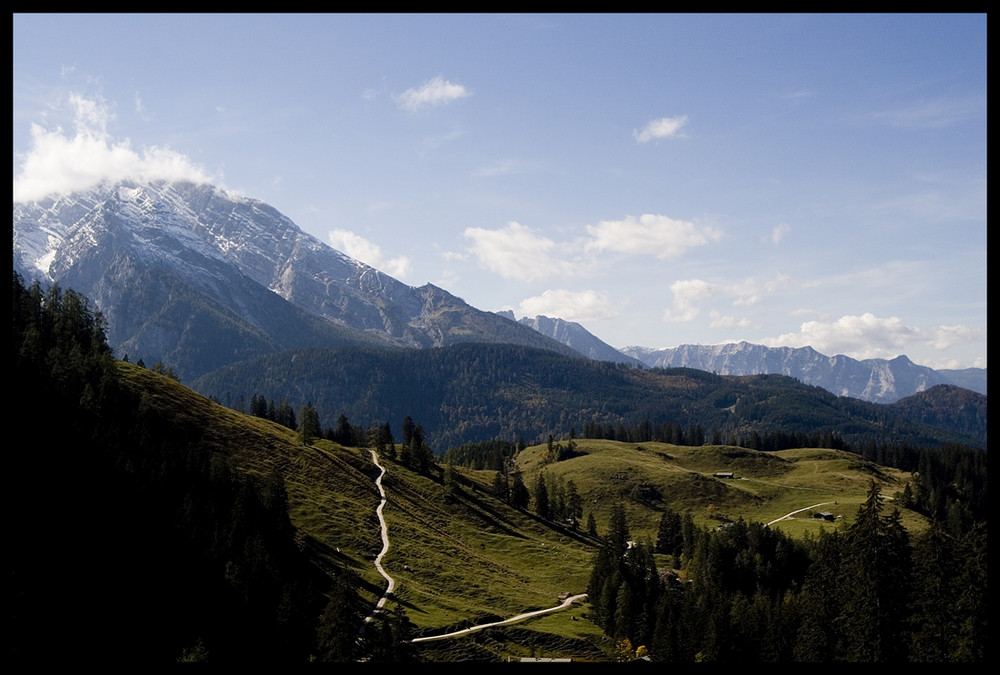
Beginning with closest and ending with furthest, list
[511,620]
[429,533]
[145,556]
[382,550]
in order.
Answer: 1. [145,556]
2. [511,620]
3. [382,550]
4. [429,533]

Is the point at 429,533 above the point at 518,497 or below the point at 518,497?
below

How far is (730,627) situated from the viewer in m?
93.0

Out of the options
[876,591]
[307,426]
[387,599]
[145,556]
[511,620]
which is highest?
[876,591]

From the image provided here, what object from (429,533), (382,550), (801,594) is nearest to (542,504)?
(429,533)

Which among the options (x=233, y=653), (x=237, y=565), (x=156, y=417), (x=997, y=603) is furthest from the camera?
(x=156, y=417)

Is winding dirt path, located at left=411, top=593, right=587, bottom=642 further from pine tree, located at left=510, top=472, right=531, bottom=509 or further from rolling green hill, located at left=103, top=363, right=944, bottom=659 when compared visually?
pine tree, located at left=510, top=472, right=531, bottom=509

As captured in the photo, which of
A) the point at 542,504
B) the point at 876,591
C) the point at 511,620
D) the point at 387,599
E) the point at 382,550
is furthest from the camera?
the point at 542,504

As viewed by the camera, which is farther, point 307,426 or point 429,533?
point 307,426

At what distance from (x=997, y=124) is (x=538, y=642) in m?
96.9

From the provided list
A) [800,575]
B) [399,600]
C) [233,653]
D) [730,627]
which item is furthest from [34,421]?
[800,575]

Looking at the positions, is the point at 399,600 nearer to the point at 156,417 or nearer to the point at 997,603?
the point at 156,417

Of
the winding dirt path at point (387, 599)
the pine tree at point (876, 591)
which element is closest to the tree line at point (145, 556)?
the winding dirt path at point (387, 599)

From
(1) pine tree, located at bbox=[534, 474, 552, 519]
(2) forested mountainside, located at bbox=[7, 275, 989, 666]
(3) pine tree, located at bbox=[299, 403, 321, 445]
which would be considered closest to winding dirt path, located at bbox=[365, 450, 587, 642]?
(2) forested mountainside, located at bbox=[7, 275, 989, 666]

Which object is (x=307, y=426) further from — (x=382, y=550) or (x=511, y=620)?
(x=511, y=620)
